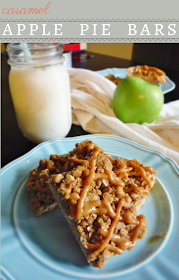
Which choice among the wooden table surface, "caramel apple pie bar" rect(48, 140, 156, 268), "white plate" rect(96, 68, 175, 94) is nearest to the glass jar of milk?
the wooden table surface

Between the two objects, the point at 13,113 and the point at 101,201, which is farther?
the point at 13,113

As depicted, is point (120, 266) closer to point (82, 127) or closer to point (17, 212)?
point (17, 212)

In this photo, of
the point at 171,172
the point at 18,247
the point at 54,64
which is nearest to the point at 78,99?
the point at 54,64

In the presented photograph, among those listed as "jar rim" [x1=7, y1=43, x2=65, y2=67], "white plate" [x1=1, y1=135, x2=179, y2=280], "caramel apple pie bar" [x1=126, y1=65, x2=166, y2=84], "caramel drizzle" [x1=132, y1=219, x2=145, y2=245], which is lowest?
"white plate" [x1=1, y1=135, x2=179, y2=280]

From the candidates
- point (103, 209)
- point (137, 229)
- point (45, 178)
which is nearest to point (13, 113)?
point (45, 178)

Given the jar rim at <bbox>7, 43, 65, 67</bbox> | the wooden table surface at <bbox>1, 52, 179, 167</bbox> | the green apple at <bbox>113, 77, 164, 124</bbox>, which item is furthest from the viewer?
the green apple at <bbox>113, 77, 164, 124</bbox>

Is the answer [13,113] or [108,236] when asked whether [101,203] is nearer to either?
[108,236]

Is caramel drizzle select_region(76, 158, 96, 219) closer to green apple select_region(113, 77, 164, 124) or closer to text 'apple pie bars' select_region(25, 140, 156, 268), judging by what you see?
text 'apple pie bars' select_region(25, 140, 156, 268)
